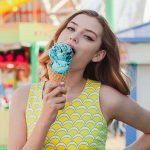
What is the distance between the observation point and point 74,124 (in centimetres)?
196

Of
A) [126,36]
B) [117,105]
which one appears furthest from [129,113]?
[126,36]

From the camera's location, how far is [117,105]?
2.04 m

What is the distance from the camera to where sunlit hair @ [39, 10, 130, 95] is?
81.8 inches

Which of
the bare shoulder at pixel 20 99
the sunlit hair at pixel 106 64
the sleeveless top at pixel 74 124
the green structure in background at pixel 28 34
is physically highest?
the sunlit hair at pixel 106 64

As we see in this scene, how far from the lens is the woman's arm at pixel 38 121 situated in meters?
1.75

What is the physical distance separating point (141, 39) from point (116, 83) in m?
1.24

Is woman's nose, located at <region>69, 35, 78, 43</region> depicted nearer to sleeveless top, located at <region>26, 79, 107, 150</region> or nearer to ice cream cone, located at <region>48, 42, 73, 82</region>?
ice cream cone, located at <region>48, 42, 73, 82</region>

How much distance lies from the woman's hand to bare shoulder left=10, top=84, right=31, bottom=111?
0.67 feet

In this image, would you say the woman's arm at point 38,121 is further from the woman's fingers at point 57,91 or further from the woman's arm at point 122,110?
the woman's arm at point 122,110

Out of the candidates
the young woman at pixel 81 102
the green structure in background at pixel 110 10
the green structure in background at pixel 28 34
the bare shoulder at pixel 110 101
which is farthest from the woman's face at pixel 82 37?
the green structure in background at pixel 28 34

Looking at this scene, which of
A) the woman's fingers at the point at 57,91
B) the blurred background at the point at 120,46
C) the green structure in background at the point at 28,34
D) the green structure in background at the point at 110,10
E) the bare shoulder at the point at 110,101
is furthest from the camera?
the green structure in background at the point at 28,34

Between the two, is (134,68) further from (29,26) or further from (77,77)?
(29,26)

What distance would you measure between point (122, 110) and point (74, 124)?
0.23 metres

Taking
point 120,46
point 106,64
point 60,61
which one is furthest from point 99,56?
point 120,46
